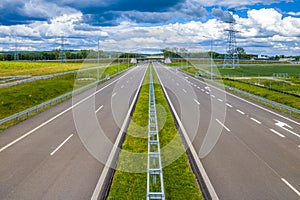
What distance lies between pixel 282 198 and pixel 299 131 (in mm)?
9658

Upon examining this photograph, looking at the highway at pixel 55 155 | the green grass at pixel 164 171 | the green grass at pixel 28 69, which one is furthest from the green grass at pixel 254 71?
the green grass at pixel 164 171

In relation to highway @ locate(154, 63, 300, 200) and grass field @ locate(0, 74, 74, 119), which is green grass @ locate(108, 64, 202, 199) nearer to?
highway @ locate(154, 63, 300, 200)

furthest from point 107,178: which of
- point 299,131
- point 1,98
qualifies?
point 1,98

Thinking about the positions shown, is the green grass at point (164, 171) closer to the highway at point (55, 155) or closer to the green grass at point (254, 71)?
the highway at point (55, 155)

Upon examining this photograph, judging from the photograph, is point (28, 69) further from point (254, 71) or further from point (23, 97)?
point (254, 71)

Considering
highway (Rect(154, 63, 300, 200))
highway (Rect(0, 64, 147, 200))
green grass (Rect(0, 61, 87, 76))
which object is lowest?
highway (Rect(0, 64, 147, 200))

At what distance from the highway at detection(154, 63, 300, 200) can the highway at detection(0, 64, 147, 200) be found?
413 centimetres

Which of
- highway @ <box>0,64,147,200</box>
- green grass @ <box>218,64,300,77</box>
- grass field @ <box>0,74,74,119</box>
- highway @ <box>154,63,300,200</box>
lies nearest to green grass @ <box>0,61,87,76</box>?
grass field @ <box>0,74,74,119</box>

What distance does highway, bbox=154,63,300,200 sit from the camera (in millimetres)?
9539

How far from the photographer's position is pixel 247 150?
13531 millimetres

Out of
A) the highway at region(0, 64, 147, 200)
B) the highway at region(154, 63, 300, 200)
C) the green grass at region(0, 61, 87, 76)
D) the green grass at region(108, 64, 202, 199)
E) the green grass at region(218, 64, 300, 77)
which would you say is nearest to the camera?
the green grass at region(108, 64, 202, 199)

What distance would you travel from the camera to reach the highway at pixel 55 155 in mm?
9297

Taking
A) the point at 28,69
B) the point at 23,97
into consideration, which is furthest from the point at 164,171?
the point at 28,69

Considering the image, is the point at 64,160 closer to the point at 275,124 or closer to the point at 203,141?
the point at 203,141
